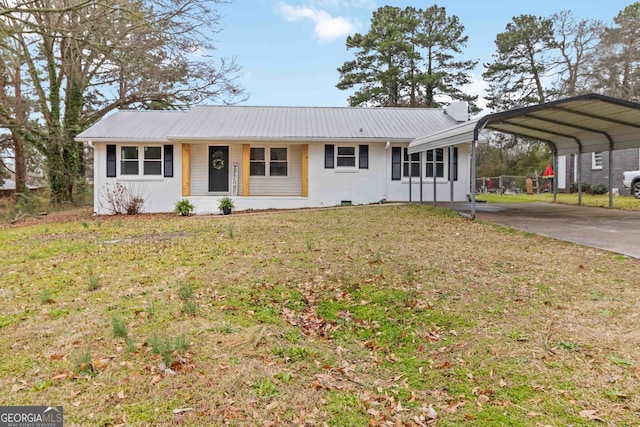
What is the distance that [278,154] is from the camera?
16.9 meters

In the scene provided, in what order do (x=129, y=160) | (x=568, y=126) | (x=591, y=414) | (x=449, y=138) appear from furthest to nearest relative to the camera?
(x=129, y=160) → (x=568, y=126) → (x=449, y=138) → (x=591, y=414)

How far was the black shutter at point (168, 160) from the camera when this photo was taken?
1577cm

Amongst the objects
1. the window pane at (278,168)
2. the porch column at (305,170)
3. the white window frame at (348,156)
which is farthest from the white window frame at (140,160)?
the white window frame at (348,156)

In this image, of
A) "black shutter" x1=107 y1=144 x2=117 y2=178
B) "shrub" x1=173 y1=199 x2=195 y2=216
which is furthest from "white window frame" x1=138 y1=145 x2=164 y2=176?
"shrub" x1=173 y1=199 x2=195 y2=216

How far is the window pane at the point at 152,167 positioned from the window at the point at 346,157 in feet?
23.2

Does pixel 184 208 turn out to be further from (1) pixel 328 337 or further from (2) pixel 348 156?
(1) pixel 328 337

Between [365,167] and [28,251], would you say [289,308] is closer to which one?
[28,251]

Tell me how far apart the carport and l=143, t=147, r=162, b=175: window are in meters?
9.77

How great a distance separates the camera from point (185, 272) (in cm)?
567

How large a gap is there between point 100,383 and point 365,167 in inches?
548

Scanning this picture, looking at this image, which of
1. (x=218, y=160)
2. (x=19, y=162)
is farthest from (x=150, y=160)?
(x=19, y=162)

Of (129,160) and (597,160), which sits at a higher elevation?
(597,160)

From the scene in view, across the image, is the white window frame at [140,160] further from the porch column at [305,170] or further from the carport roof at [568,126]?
the carport roof at [568,126]

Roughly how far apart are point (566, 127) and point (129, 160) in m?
15.9
